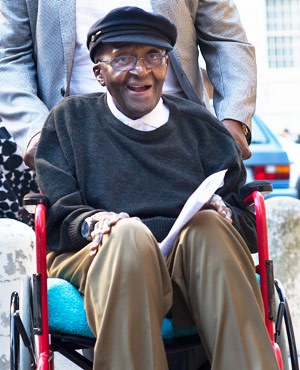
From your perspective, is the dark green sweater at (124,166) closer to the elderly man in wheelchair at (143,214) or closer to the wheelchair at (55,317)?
the elderly man in wheelchair at (143,214)

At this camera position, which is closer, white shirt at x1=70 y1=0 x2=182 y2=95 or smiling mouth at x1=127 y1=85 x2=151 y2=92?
smiling mouth at x1=127 y1=85 x2=151 y2=92

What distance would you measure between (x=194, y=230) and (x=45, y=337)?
2.27 feet

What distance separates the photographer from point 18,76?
195 inches

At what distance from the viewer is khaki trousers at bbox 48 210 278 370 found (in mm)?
3496

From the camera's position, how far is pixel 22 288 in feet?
13.0

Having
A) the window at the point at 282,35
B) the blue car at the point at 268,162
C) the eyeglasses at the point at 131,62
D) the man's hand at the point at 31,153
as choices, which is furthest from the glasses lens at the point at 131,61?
the window at the point at 282,35

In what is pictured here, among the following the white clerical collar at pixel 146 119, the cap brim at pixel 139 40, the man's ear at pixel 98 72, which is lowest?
the white clerical collar at pixel 146 119

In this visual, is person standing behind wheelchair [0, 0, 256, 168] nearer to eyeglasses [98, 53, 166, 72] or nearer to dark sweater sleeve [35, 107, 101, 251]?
dark sweater sleeve [35, 107, 101, 251]

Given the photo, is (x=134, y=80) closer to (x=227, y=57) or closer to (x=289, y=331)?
(x=227, y=57)

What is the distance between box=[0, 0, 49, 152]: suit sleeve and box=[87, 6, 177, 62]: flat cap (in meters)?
0.69

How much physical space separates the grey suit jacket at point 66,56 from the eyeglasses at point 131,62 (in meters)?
0.66

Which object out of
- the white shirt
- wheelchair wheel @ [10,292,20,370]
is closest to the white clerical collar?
the white shirt

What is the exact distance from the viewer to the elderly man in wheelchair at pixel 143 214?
353 cm

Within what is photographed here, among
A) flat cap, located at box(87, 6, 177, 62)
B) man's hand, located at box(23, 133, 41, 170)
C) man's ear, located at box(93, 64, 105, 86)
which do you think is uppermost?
flat cap, located at box(87, 6, 177, 62)
